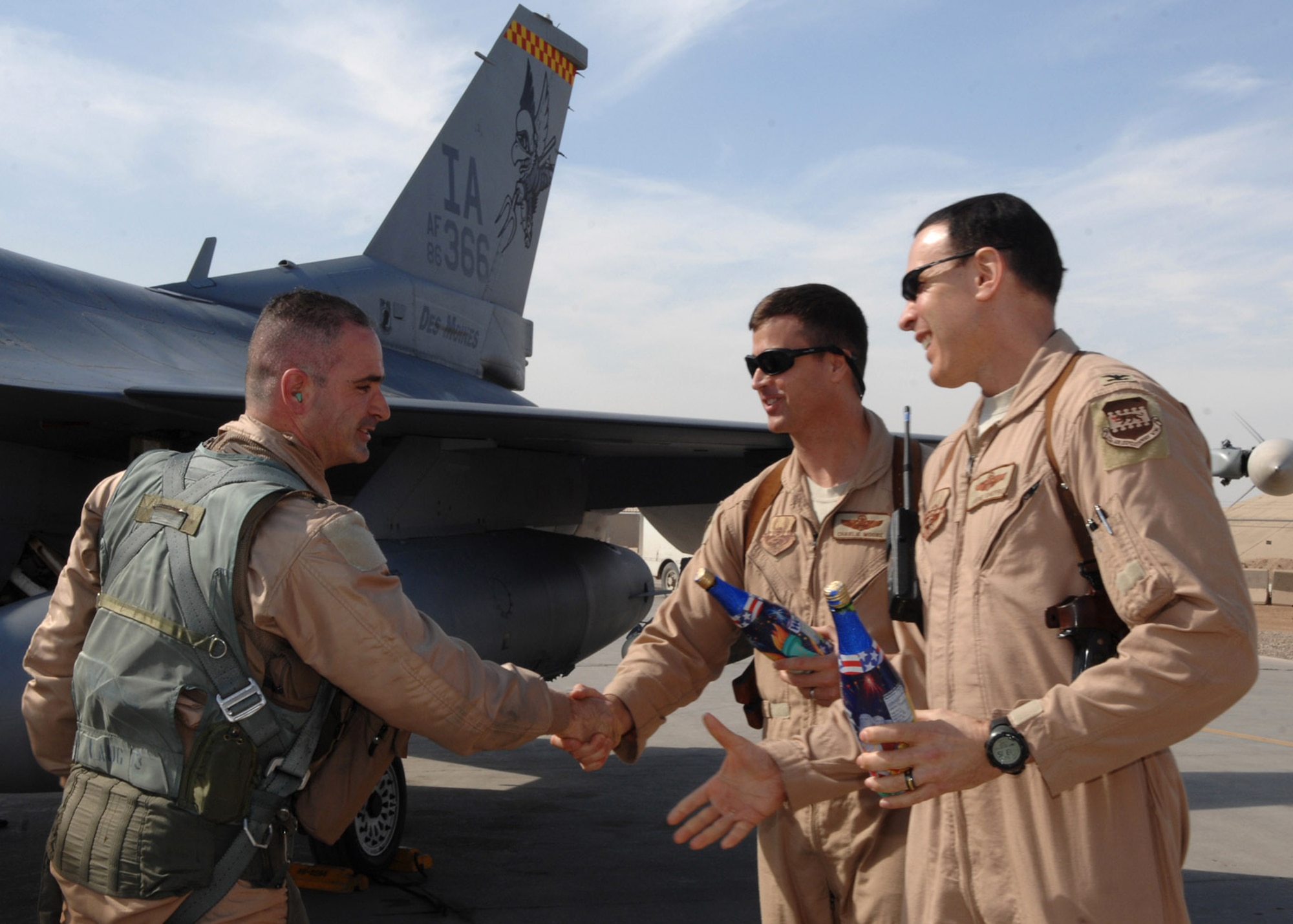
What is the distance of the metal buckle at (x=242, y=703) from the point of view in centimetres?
190

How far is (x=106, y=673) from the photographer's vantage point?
6.47 ft

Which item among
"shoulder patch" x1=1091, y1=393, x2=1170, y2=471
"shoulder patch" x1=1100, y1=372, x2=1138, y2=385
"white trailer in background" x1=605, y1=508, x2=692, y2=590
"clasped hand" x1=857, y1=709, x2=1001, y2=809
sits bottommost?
"clasped hand" x1=857, y1=709, x2=1001, y2=809

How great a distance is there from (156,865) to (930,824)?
1.36 meters

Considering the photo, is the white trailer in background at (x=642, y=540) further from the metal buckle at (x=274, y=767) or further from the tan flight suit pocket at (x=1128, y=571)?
the tan flight suit pocket at (x=1128, y=571)

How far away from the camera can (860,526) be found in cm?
254

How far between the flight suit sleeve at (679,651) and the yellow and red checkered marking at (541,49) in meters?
7.54

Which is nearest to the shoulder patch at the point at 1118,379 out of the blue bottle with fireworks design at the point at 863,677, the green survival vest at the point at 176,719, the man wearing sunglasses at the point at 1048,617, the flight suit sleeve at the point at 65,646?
the man wearing sunglasses at the point at 1048,617

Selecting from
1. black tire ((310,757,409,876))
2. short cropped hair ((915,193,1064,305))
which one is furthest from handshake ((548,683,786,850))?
black tire ((310,757,409,876))

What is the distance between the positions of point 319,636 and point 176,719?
0.94 ft

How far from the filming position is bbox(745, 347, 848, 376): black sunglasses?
109 inches

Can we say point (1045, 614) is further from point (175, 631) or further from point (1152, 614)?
point (175, 631)

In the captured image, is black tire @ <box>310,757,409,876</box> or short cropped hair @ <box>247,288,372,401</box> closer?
short cropped hair @ <box>247,288,372,401</box>

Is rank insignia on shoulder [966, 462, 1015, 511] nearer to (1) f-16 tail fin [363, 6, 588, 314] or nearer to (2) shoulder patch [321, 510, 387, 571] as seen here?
(2) shoulder patch [321, 510, 387, 571]

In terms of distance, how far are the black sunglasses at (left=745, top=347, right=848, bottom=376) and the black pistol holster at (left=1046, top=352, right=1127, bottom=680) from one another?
1.20 m
